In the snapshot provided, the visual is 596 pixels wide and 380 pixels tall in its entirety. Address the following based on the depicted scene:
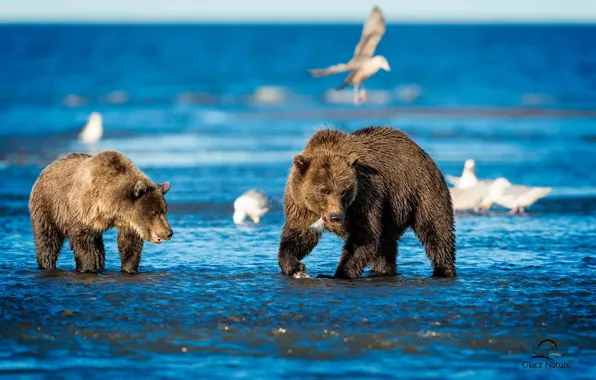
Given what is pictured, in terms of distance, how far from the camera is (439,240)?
26.1ft

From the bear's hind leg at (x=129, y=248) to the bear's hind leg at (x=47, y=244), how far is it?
22.8 inches

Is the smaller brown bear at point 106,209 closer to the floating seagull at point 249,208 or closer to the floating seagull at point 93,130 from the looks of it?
the floating seagull at point 249,208

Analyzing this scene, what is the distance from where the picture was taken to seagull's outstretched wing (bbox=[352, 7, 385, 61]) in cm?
1185

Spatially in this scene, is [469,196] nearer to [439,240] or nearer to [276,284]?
[439,240]

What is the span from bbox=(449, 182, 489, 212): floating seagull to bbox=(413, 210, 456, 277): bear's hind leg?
12.5 feet

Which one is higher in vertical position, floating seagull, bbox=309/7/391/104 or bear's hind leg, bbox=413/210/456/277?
floating seagull, bbox=309/7/391/104

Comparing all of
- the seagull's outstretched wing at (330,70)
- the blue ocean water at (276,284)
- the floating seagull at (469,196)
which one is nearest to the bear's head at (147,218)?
the blue ocean water at (276,284)

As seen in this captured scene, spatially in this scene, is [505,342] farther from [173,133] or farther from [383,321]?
[173,133]

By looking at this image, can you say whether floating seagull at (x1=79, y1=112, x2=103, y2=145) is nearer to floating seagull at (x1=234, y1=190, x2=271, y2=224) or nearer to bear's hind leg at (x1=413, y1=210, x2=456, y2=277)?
floating seagull at (x1=234, y1=190, x2=271, y2=224)

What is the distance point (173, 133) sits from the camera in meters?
23.5

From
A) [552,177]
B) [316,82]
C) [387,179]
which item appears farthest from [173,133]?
[316,82]

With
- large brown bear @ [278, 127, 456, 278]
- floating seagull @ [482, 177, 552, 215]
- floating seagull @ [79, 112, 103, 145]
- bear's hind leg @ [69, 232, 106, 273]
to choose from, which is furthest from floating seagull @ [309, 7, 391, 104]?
floating seagull @ [79, 112, 103, 145]

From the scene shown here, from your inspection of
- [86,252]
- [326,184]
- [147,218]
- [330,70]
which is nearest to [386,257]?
[326,184]

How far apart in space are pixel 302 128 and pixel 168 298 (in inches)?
728
